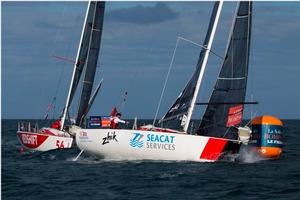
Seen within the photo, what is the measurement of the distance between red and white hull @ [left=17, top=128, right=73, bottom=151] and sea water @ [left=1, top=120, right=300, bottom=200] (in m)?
5.64

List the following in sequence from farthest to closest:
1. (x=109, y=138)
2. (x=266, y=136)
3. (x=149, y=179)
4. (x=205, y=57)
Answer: (x=205, y=57)
(x=266, y=136)
(x=109, y=138)
(x=149, y=179)

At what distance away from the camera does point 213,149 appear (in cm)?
2347

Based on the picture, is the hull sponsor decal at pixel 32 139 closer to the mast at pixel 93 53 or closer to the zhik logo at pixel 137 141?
the mast at pixel 93 53

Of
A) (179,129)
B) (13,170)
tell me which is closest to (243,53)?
(179,129)

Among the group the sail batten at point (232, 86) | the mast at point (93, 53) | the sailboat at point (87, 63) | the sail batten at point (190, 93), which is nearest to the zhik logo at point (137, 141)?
the sail batten at point (190, 93)

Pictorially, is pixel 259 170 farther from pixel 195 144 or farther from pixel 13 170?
pixel 13 170

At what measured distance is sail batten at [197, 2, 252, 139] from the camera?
25.0 metres

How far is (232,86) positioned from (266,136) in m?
2.49

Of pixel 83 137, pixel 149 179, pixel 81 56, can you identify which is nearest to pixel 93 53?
pixel 81 56

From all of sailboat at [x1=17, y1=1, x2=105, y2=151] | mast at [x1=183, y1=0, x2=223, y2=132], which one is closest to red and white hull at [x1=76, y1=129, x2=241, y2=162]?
mast at [x1=183, y1=0, x2=223, y2=132]

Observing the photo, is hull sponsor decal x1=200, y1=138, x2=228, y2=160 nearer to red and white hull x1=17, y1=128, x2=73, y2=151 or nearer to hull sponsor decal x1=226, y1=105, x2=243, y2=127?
hull sponsor decal x1=226, y1=105, x2=243, y2=127

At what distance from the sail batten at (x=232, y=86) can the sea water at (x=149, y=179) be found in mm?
1819

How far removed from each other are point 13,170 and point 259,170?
31.0 ft

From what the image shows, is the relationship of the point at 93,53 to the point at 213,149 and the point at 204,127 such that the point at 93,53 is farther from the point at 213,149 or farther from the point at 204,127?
the point at 213,149
